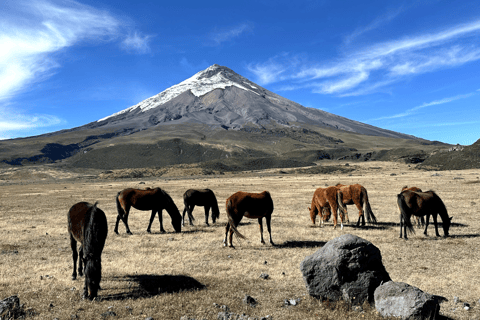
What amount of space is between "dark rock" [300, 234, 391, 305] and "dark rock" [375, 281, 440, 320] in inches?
16.9

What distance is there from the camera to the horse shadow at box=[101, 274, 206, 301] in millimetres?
8508

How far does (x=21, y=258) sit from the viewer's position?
40.5 feet

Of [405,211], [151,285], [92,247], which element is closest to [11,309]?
[92,247]

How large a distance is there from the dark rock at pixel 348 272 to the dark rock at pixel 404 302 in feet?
1.41

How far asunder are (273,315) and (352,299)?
218 cm

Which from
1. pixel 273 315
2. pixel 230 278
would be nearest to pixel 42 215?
pixel 230 278

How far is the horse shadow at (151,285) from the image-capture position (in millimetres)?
8508

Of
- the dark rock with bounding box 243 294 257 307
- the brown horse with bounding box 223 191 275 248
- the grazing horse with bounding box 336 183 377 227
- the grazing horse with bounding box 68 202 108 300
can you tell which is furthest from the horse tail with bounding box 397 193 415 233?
the grazing horse with bounding box 68 202 108 300

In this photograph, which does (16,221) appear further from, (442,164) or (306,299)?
(442,164)

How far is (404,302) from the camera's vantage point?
6578mm

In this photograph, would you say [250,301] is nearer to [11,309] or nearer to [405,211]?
[11,309]

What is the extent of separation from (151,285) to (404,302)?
7.12 m

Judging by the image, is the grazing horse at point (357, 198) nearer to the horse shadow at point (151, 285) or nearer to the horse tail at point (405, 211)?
the horse tail at point (405, 211)

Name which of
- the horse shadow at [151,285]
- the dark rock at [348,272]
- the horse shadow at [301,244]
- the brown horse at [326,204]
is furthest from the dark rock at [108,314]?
the brown horse at [326,204]
